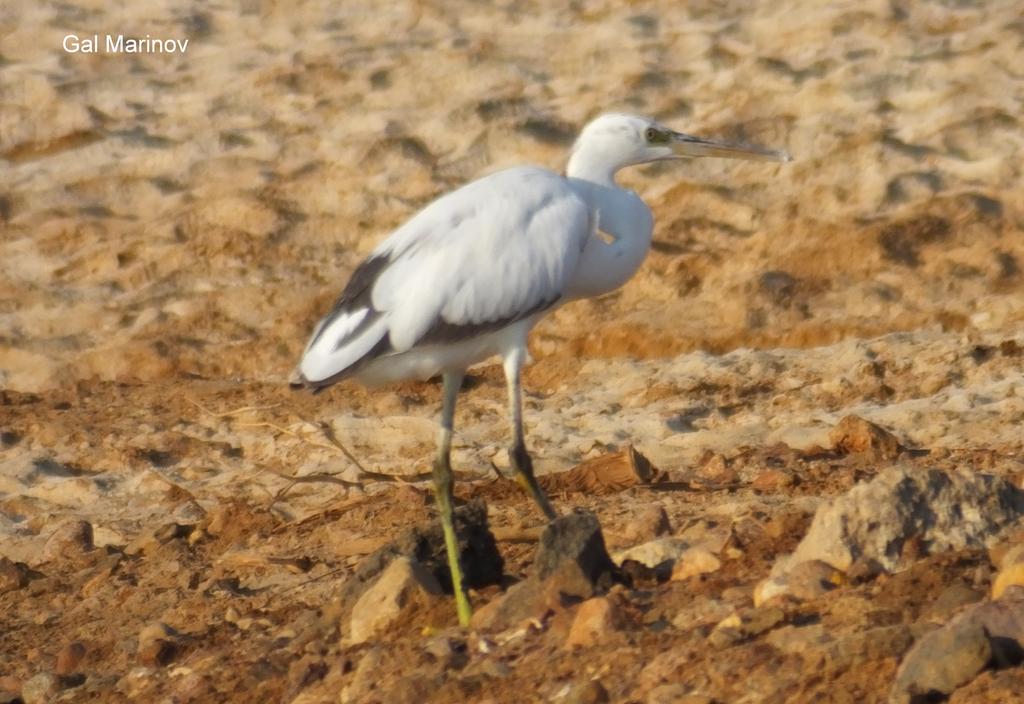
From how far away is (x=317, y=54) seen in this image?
37.0 ft

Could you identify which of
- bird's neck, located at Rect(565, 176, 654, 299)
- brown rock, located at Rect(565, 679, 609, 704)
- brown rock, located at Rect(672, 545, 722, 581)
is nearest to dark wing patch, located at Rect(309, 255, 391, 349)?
bird's neck, located at Rect(565, 176, 654, 299)

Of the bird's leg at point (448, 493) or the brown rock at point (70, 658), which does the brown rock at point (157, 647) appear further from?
the bird's leg at point (448, 493)

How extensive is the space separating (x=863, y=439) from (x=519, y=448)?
4.20 feet

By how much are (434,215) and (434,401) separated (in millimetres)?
2101

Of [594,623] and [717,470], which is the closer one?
[594,623]

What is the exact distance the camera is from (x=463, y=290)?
5.97m

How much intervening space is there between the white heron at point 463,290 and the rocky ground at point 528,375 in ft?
1.59

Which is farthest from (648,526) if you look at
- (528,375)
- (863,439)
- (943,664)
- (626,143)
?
(528,375)

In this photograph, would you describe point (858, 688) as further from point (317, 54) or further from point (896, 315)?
point (317, 54)

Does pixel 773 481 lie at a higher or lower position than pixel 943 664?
lower

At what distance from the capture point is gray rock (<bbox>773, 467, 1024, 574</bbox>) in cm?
479

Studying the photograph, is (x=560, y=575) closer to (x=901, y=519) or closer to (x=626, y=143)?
(x=901, y=519)

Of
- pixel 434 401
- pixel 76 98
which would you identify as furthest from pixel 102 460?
pixel 76 98

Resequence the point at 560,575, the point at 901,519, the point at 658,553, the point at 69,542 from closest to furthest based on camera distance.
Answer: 1. the point at 901,519
2. the point at 560,575
3. the point at 658,553
4. the point at 69,542
